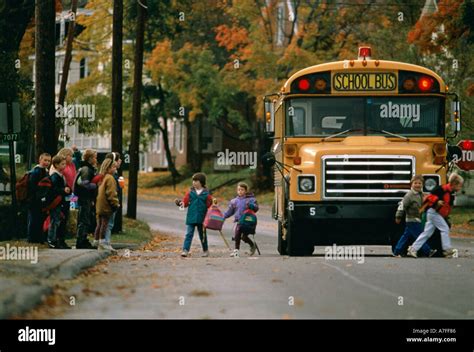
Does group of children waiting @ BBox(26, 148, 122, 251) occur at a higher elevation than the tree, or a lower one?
lower

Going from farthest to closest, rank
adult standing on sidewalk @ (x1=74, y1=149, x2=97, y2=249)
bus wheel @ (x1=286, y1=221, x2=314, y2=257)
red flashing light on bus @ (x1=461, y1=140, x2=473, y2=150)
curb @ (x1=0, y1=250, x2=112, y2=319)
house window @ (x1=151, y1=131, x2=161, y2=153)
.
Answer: house window @ (x1=151, y1=131, x2=161, y2=153) → red flashing light on bus @ (x1=461, y1=140, x2=473, y2=150) → adult standing on sidewalk @ (x1=74, y1=149, x2=97, y2=249) → bus wheel @ (x1=286, y1=221, x2=314, y2=257) → curb @ (x1=0, y1=250, x2=112, y2=319)

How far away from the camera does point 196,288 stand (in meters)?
13.9

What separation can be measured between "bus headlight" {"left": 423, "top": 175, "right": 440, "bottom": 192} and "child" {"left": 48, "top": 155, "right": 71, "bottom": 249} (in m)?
6.02

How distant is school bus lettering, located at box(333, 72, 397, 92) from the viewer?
20.2 metres

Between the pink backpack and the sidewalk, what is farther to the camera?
the pink backpack

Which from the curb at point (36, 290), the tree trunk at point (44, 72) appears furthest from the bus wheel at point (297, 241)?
the tree trunk at point (44, 72)

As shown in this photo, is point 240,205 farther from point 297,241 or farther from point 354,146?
point 354,146

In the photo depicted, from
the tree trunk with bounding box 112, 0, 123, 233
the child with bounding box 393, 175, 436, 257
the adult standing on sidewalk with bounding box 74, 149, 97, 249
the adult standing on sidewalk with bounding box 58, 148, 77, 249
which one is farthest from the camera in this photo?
the tree trunk with bounding box 112, 0, 123, 233

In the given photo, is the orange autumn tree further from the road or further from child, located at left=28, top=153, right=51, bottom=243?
the road

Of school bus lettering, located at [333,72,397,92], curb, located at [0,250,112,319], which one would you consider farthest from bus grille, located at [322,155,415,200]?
curb, located at [0,250,112,319]

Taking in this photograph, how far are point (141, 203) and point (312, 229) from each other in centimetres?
3157

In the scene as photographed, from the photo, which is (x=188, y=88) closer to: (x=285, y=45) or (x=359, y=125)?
(x=285, y=45)

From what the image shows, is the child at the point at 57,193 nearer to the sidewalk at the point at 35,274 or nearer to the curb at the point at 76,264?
the sidewalk at the point at 35,274

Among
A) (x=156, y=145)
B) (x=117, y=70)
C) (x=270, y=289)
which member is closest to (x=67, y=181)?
(x=117, y=70)
